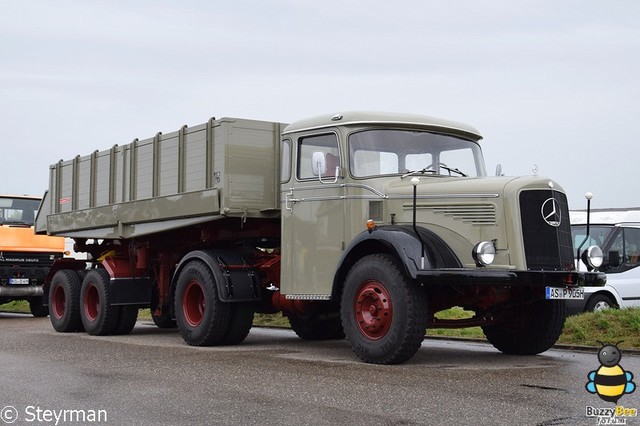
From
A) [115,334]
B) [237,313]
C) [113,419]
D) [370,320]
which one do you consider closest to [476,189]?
[370,320]

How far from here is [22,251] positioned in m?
22.3

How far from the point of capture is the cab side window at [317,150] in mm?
11844

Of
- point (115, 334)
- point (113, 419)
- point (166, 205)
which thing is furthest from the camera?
point (115, 334)

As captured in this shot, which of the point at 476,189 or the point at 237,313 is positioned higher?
the point at 476,189

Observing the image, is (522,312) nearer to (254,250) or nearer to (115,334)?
(254,250)

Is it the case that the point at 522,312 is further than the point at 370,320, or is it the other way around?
the point at 522,312

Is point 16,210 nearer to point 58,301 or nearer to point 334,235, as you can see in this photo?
point 58,301

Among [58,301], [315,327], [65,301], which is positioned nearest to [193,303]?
[315,327]

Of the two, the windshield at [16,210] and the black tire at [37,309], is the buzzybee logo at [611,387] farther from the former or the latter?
the black tire at [37,309]

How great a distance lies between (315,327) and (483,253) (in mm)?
4974

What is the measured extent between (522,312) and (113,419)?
244 inches

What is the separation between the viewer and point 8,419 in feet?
23.2

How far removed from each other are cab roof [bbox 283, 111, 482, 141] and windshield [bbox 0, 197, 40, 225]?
1230 cm

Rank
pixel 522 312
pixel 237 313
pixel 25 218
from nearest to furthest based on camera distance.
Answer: pixel 522 312 < pixel 237 313 < pixel 25 218
